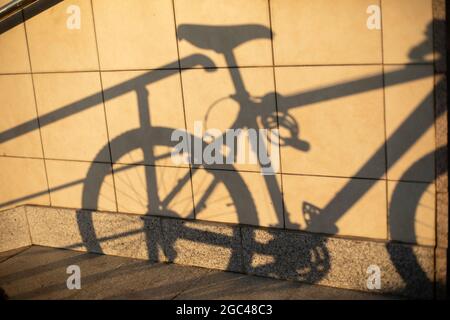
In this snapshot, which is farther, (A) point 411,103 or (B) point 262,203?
(B) point 262,203

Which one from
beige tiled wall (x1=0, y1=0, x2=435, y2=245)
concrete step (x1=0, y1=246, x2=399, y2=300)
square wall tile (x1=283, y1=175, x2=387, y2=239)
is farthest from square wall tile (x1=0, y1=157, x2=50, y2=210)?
square wall tile (x1=283, y1=175, x2=387, y2=239)

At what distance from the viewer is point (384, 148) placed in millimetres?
5512

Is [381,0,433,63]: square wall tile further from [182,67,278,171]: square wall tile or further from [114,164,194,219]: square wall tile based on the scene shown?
[114,164,194,219]: square wall tile

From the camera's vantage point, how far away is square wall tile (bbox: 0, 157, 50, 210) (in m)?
7.69

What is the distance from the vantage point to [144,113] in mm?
6727

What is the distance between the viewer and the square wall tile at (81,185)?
285 inches

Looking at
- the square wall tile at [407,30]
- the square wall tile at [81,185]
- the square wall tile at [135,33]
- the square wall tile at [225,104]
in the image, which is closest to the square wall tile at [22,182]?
the square wall tile at [81,185]

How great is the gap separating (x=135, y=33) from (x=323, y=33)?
200cm

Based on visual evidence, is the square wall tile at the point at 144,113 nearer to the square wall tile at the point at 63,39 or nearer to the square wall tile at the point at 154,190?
the square wall tile at the point at 154,190

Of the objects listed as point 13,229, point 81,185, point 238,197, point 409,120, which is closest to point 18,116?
point 81,185

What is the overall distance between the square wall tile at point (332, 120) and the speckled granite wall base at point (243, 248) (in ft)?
2.24
